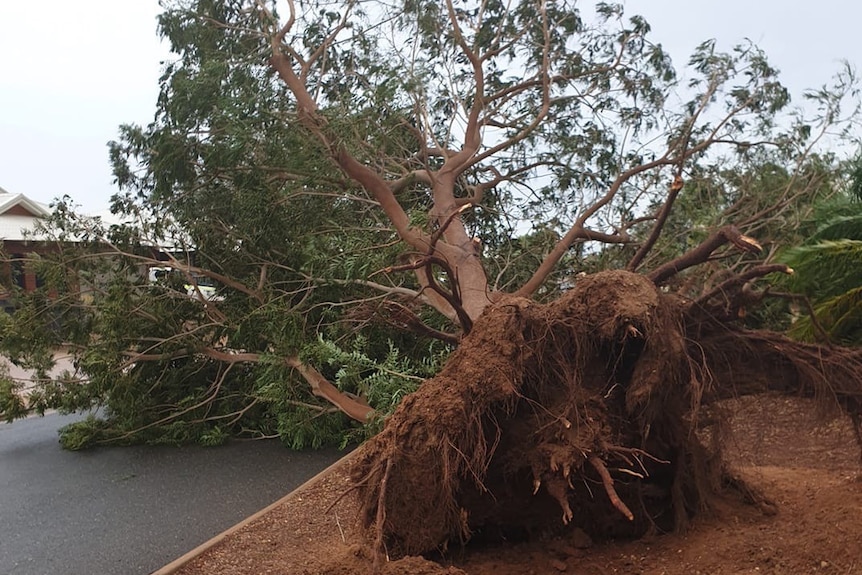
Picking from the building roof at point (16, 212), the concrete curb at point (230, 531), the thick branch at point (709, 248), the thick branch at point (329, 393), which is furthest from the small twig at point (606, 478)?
the building roof at point (16, 212)

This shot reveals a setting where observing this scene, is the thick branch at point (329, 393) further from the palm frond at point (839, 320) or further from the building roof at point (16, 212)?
the building roof at point (16, 212)

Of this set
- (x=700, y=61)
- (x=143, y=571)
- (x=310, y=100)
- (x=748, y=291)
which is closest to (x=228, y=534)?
(x=143, y=571)

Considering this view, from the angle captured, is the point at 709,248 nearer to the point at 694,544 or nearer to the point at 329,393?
the point at 694,544

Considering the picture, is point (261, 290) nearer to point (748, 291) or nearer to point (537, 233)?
point (537, 233)

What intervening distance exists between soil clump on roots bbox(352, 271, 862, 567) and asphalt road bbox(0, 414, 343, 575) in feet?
8.32

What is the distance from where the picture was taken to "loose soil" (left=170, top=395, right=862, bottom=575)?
4.20 meters

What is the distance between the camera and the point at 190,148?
10055 mm

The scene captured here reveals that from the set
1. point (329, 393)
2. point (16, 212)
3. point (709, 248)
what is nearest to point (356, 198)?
point (329, 393)

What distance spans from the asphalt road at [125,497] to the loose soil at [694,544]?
794mm

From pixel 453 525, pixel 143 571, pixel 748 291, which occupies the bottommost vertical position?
pixel 143 571

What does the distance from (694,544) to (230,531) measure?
3584 millimetres

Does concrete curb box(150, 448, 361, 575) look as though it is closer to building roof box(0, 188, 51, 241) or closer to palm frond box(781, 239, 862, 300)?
palm frond box(781, 239, 862, 300)

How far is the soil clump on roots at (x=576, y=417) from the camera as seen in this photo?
416 centimetres

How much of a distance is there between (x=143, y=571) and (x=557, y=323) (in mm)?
3546
